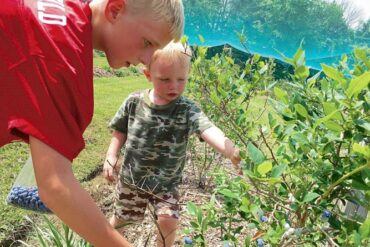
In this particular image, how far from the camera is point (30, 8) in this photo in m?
1.04

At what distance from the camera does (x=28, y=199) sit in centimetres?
149

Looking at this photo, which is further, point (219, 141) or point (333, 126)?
point (219, 141)

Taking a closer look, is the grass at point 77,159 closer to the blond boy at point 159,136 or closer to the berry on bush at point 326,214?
the blond boy at point 159,136

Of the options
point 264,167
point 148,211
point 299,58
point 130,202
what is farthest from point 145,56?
point 148,211

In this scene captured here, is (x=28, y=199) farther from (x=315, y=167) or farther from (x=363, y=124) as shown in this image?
(x=363, y=124)

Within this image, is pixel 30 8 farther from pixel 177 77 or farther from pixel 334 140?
pixel 177 77

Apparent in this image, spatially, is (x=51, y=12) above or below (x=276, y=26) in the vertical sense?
above

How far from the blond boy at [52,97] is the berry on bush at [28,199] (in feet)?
1.50

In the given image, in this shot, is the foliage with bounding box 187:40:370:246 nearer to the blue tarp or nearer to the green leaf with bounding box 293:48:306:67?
the green leaf with bounding box 293:48:306:67

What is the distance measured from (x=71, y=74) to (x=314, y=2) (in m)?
8.63

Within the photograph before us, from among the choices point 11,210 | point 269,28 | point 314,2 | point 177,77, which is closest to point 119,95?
point 269,28

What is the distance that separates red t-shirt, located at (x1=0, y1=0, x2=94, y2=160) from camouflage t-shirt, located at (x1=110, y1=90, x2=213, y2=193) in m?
1.21

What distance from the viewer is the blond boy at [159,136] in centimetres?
218

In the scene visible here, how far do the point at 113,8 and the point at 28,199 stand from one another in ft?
2.34
